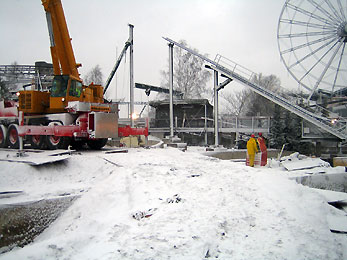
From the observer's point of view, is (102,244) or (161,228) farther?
(161,228)

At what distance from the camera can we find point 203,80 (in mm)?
34281

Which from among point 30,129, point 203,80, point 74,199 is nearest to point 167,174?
point 74,199

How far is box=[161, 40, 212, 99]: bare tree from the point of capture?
3381 cm

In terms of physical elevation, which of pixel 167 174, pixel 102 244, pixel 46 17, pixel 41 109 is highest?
pixel 46 17

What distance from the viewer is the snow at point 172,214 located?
3.16m

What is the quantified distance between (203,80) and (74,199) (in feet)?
102

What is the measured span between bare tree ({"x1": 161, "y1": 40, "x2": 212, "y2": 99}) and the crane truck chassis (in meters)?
23.7

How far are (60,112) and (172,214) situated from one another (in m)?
7.41

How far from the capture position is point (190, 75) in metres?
34.0

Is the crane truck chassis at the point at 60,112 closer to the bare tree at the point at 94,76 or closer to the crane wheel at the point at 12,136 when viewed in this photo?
the crane wheel at the point at 12,136

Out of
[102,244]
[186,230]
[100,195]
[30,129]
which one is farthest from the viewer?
[30,129]

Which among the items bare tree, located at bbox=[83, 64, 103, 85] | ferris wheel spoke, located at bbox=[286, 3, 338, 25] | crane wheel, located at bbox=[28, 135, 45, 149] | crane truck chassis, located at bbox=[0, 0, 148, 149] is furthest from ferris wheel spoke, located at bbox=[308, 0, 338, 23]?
bare tree, located at bbox=[83, 64, 103, 85]

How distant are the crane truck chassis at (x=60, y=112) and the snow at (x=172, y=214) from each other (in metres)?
2.67

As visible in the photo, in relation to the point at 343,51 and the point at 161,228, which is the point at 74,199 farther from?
the point at 343,51
